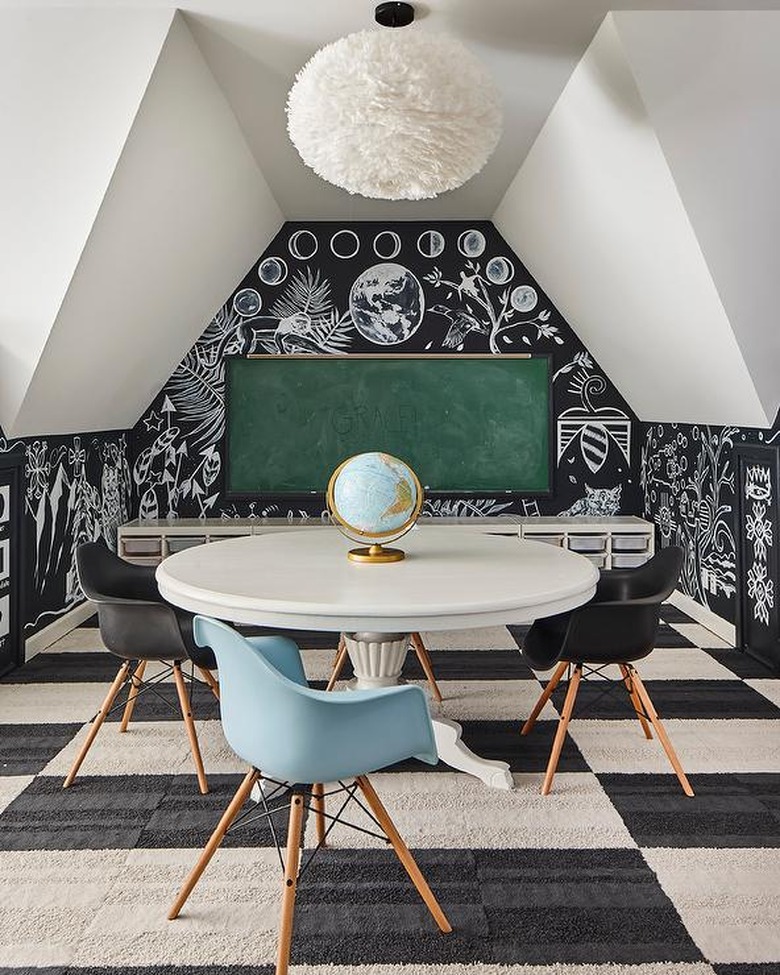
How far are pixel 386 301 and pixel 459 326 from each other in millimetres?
511

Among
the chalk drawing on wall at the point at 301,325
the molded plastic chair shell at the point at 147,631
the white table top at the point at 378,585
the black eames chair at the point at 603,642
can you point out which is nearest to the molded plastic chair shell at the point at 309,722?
the white table top at the point at 378,585

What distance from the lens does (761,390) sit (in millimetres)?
3600

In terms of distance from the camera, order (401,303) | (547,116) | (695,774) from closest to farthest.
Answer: (695,774)
(547,116)
(401,303)

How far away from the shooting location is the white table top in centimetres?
193

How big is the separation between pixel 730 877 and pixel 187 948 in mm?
1316

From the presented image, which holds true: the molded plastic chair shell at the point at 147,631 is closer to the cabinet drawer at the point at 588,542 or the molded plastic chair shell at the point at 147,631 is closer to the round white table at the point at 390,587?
the round white table at the point at 390,587

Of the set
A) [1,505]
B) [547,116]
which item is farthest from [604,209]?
[1,505]

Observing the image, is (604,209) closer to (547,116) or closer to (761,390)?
(547,116)

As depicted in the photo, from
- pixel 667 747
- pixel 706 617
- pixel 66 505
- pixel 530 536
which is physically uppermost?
pixel 66 505

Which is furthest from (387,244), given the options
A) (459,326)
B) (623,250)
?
(623,250)

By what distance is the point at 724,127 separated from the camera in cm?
277

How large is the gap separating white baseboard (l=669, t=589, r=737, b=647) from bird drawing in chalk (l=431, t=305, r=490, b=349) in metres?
2.10

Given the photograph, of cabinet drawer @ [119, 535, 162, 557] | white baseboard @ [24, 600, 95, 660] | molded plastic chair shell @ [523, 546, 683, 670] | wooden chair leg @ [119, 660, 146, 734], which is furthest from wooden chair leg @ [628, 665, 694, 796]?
cabinet drawer @ [119, 535, 162, 557]

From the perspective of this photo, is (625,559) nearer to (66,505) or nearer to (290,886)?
(66,505)
